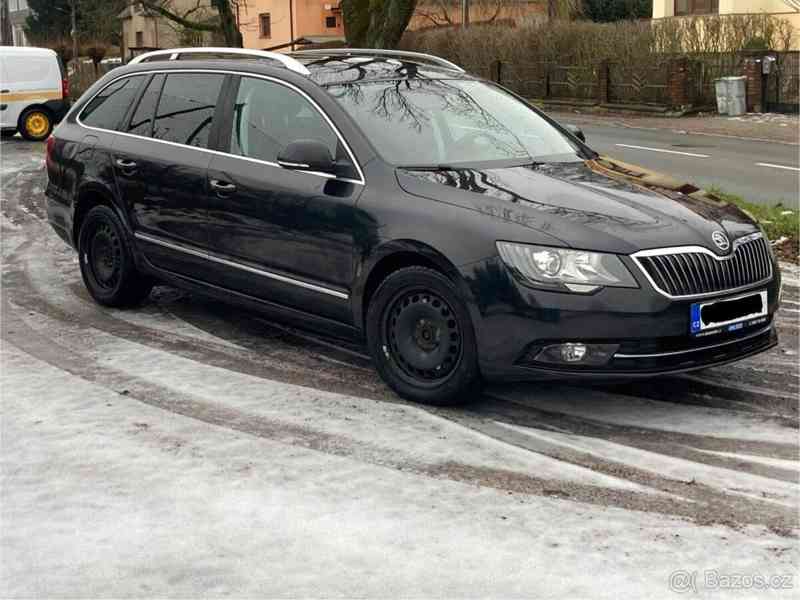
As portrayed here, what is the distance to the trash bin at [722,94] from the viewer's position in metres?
30.9

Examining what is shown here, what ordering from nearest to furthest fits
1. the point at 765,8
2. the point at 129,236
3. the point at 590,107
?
the point at 129,236 < the point at 590,107 < the point at 765,8

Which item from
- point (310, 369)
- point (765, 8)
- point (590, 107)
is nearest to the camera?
point (310, 369)

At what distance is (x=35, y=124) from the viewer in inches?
1043

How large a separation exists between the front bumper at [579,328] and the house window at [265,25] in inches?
2378

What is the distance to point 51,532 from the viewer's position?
4352mm

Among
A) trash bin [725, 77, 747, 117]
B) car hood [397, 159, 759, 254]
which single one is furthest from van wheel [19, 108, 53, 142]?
car hood [397, 159, 759, 254]

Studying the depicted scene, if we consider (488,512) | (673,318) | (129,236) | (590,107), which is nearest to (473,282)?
(673,318)

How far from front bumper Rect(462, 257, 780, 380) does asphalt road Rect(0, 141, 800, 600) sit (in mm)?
294

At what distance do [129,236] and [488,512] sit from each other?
4001 millimetres

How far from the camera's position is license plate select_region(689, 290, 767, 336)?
550cm

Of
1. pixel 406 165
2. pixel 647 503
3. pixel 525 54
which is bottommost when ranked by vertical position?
pixel 647 503

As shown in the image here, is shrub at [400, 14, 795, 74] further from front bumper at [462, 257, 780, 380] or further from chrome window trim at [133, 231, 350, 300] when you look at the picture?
front bumper at [462, 257, 780, 380]

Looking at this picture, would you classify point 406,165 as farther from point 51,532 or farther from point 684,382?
point 51,532

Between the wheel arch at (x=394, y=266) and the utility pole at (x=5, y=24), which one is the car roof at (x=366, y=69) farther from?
the utility pole at (x=5, y=24)
